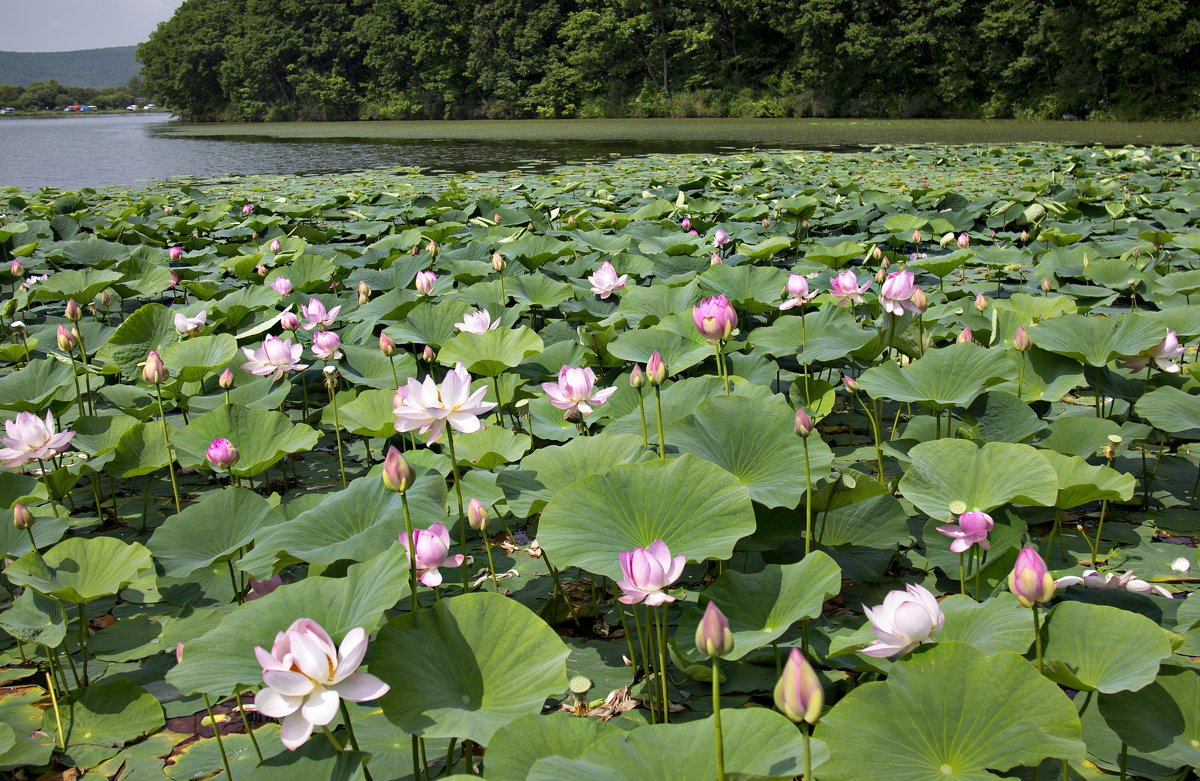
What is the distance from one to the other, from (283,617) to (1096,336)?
6.39ft

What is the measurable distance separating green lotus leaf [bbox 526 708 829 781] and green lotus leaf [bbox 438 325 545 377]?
122 centimetres

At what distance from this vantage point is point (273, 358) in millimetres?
2062

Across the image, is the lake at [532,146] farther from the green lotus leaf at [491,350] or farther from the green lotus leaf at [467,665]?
the green lotus leaf at [467,665]

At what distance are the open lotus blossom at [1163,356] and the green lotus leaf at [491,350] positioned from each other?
1481mm

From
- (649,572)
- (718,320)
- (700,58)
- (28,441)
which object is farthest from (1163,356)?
(700,58)

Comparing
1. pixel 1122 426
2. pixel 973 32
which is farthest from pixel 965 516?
pixel 973 32

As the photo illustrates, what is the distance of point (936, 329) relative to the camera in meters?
2.54

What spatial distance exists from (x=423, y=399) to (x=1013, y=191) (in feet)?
20.4

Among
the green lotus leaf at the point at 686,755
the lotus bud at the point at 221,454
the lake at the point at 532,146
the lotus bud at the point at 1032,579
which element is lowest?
the green lotus leaf at the point at 686,755

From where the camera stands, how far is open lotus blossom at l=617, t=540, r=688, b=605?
998mm

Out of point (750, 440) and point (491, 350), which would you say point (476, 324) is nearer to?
point (491, 350)

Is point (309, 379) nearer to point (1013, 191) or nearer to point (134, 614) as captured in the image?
point (134, 614)

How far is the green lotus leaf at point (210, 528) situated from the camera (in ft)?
4.74

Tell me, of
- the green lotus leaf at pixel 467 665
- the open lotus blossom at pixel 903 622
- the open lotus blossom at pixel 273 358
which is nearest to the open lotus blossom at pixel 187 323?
the open lotus blossom at pixel 273 358
